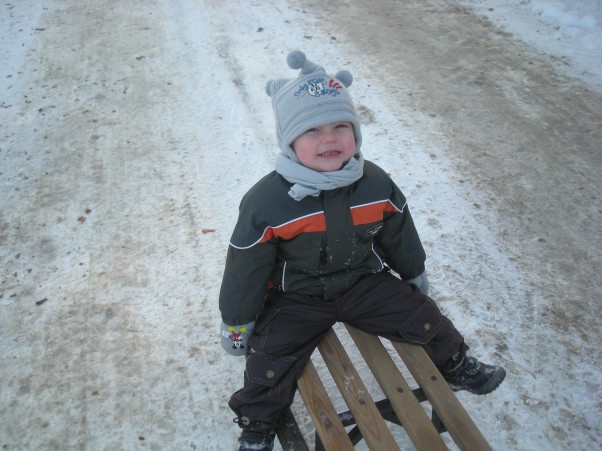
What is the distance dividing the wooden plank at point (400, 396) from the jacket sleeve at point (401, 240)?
365 mm

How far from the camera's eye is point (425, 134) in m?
4.24

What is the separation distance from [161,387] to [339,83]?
5.57 feet

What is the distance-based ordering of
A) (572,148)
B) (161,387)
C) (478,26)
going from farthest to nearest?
1. (478,26)
2. (572,148)
3. (161,387)

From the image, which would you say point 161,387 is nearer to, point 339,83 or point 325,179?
point 325,179

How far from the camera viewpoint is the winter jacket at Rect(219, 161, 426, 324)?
2.21m

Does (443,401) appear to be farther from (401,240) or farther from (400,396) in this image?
(401,240)

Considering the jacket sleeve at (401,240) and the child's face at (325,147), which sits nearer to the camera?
the child's face at (325,147)

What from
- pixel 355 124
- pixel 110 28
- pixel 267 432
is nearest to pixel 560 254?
pixel 355 124

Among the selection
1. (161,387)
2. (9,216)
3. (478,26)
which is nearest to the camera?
(161,387)

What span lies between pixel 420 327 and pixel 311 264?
530mm

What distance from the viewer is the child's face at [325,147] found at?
221 cm

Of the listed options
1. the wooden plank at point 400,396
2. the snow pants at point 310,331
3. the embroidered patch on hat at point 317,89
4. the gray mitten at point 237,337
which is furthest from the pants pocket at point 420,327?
the embroidered patch on hat at point 317,89

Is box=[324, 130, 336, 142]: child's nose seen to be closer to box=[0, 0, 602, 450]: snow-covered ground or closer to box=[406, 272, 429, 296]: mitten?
box=[406, 272, 429, 296]: mitten

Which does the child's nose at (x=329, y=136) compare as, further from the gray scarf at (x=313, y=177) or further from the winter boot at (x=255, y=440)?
the winter boot at (x=255, y=440)
